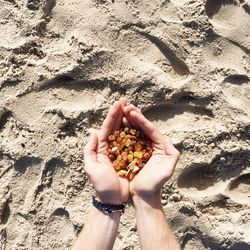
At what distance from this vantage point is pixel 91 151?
7.69 feet

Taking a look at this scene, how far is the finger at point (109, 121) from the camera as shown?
92.8 inches

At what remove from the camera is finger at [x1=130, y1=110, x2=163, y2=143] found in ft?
7.64

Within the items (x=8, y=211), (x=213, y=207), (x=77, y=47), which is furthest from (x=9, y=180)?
(x=213, y=207)

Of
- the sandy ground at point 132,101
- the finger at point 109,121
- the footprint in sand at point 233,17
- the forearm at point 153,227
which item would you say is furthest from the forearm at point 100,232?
the footprint in sand at point 233,17

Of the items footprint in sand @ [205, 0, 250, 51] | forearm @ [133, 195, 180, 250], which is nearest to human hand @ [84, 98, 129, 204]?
forearm @ [133, 195, 180, 250]

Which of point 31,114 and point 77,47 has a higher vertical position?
point 77,47

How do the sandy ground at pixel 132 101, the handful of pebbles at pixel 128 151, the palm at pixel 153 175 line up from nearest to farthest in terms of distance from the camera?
the palm at pixel 153 175 < the handful of pebbles at pixel 128 151 < the sandy ground at pixel 132 101

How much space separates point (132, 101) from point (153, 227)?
71 centimetres

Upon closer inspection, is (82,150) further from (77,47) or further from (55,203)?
(77,47)

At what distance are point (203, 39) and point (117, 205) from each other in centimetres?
105

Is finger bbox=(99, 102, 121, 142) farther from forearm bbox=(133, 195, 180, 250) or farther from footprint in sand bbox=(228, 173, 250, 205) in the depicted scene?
footprint in sand bbox=(228, 173, 250, 205)

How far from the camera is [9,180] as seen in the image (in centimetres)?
260

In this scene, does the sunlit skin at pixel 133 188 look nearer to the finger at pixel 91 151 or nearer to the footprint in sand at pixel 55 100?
the finger at pixel 91 151

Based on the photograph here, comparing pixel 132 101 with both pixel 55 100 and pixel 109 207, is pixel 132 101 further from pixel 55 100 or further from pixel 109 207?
pixel 109 207
